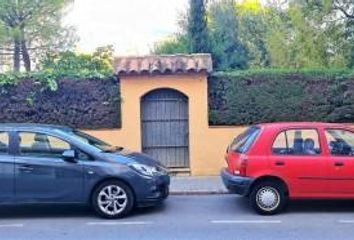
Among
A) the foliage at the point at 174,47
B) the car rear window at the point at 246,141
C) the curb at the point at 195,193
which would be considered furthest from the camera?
the foliage at the point at 174,47

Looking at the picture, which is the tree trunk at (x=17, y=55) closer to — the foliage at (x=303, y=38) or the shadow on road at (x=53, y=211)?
the foliage at (x=303, y=38)

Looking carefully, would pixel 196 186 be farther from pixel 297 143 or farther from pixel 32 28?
pixel 32 28

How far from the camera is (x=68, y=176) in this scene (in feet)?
31.9

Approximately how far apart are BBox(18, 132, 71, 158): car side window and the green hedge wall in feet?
19.1

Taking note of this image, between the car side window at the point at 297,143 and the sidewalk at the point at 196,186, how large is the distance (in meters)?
2.59

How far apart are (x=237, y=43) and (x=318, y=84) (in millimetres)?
14087

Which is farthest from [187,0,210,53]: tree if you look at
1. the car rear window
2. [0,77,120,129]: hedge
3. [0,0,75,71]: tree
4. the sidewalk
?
the car rear window

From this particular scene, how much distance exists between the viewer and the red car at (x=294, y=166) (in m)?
9.83

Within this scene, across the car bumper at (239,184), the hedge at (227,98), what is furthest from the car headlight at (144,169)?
the hedge at (227,98)

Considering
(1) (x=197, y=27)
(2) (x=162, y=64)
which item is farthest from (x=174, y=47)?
(2) (x=162, y=64)

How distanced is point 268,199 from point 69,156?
322 centimetres

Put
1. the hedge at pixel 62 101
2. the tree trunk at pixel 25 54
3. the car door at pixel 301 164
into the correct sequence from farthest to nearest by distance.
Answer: the tree trunk at pixel 25 54 < the hedge at pixel 62 101 < the car door at pixel 301 164

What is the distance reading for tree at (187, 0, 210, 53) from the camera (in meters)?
19.8

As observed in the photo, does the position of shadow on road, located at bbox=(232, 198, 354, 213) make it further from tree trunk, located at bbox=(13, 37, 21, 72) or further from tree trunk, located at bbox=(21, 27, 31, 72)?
tree trunk, located at bbox=(13, 37, 21, 72)
